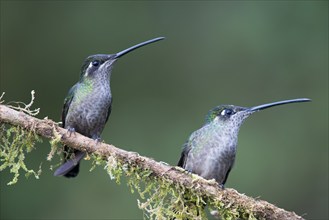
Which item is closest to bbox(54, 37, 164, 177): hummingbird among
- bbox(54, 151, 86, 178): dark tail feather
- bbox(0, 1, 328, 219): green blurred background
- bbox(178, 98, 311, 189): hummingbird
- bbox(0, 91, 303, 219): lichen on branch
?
bbox(54, 151, 86, 178): dark tail feather

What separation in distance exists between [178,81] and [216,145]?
424 centimetres

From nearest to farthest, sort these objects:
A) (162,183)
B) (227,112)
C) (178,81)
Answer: (162,183)
(227,112)
(178,81)

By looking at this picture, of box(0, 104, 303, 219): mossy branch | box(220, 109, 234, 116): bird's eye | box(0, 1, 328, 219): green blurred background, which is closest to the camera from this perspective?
box(0, 104, 303, 219): mossy branch

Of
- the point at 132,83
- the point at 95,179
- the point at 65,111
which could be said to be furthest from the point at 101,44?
the point at 65,111

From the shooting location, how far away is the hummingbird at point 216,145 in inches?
186

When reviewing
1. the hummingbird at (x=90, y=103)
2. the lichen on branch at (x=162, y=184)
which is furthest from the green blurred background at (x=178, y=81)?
the lichen on branch at (x=162, y=184)

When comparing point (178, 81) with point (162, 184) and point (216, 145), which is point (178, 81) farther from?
point (162, 184)

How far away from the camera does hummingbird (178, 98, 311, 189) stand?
473 cm

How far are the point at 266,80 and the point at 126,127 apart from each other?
81.5 inches

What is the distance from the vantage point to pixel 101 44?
8500mm

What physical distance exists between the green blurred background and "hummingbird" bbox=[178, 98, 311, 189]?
2.95 metres

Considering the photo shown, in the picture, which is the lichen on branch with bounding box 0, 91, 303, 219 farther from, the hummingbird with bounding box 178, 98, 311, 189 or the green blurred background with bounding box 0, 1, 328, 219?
the green blurred background with bounding box 0, 1, 328, 219

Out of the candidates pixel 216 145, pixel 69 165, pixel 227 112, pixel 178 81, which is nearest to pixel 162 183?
pixel 216 145

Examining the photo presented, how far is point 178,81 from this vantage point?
8.96 meters
